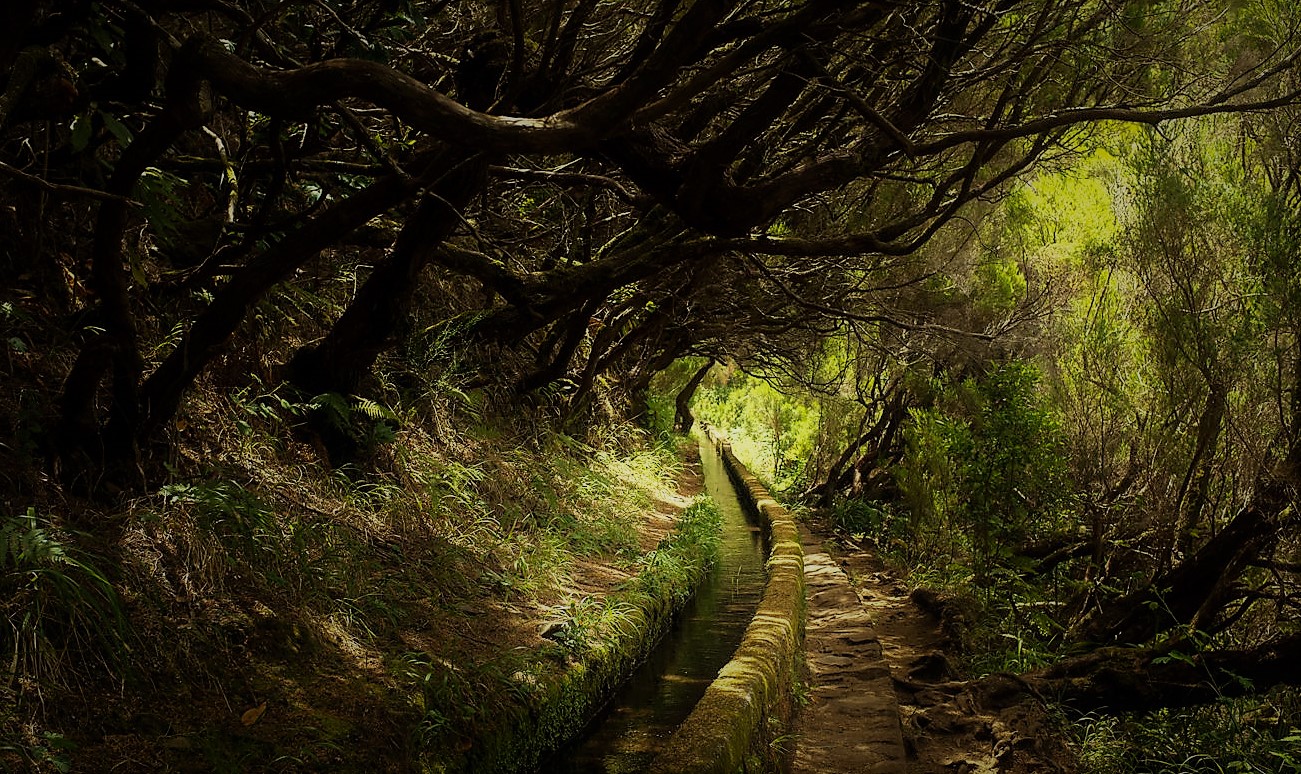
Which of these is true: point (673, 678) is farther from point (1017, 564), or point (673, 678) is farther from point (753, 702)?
point (1017, 564)

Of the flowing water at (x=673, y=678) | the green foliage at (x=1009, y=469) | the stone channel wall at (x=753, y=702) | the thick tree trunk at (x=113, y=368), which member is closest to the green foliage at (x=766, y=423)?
the flowing water at (x=673, y=678)

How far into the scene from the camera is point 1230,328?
6242 mm

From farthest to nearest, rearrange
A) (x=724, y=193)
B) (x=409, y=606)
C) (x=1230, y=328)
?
(x=1230, y=328)
(x=409, y=606)
(x=724, y=193)

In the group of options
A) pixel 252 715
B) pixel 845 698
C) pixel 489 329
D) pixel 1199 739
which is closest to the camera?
pixel 252 715

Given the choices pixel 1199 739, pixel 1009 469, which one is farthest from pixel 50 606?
pixel 1009 469

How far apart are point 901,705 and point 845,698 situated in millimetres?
426

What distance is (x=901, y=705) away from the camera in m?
6.51

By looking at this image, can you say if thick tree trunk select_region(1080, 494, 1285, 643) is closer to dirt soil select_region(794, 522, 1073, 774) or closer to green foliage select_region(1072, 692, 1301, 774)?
green foliage select_region(1072, 692, 1301, 774)

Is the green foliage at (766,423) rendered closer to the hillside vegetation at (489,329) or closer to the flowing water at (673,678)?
the flowing water at (673,678)

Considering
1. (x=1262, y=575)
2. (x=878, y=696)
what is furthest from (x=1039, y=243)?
(x=878, y=696)

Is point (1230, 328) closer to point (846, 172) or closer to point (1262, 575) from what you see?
point (1262, 575)

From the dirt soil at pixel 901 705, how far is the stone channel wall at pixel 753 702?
12.1 inches

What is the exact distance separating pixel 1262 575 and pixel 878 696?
9.14 ft

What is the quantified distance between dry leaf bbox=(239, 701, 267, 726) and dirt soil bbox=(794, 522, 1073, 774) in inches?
128
